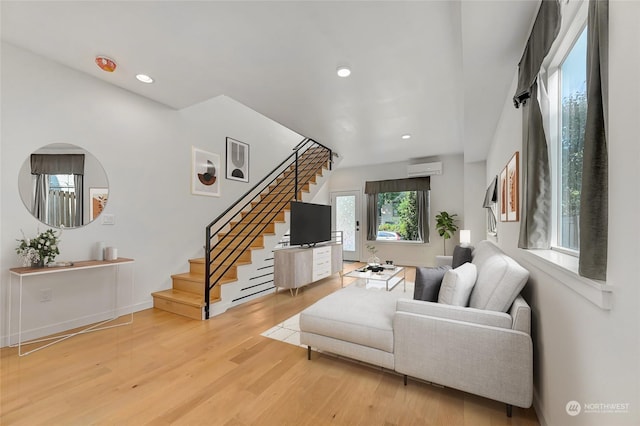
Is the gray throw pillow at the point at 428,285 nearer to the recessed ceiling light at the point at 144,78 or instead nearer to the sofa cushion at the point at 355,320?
the sofa cushion at the point at 355,320

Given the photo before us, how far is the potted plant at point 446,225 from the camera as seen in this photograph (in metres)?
5.94

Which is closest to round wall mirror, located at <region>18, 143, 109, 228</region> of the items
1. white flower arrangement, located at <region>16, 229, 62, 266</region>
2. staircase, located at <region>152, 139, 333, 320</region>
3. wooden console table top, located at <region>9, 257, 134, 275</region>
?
white flower arrangement, located at <region>16, 229, 62, 266</region>

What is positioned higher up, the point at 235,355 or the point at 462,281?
the point at 462,281

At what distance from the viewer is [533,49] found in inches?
60.4

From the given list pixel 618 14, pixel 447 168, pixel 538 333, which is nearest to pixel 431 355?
pixel 538 333

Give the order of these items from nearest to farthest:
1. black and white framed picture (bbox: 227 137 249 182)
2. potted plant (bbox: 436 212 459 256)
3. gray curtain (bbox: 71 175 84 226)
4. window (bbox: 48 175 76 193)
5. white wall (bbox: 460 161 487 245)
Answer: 1. window (bbox: 48 175 76 193)
2. gray curtain (bbox: 71 175 84 226)
3. black and white framed picture (bbox: 227 137 249 182)
4. white wall (bbox: 460 161 487 245)
5. potted plant (bbox: 436 212 459 256)

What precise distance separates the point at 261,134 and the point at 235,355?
4.19 meters

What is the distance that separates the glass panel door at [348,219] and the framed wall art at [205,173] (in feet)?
13.4

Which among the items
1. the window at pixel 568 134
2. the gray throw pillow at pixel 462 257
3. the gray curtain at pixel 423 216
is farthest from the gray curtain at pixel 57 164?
the gray curtain at pixel 423 216

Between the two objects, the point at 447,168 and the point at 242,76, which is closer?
the point at 242,76

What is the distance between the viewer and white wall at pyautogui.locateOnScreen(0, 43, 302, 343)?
238 cm

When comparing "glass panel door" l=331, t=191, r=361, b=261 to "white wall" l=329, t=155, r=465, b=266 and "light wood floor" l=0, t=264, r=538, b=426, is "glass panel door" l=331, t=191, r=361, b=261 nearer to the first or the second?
"white wall" l=329, t=155, r=465, b=266

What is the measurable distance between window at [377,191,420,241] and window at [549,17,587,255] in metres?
5.09

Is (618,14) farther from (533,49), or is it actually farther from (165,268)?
(165,268)
